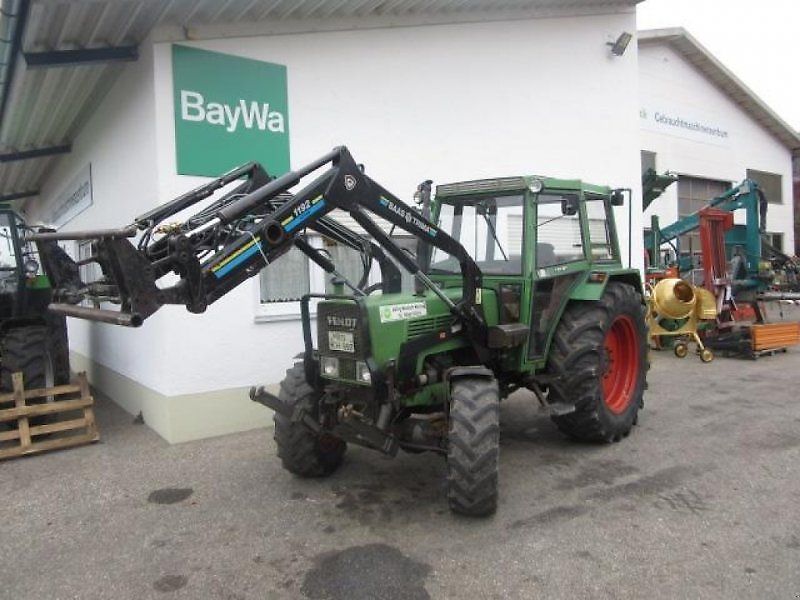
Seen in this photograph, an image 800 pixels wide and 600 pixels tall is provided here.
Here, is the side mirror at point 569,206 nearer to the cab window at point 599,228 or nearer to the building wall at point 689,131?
the cab window at point 599,228

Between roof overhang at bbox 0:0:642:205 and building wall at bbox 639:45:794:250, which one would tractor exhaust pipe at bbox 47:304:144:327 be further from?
building wall at bbox 639:45:794:250

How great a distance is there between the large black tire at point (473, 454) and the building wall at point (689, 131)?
1496 centimetres

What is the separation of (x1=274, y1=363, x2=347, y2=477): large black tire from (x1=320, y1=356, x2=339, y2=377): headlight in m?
0.27

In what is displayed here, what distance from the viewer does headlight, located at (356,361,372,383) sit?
13.8 feet

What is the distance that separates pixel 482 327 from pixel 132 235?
2.58 meters

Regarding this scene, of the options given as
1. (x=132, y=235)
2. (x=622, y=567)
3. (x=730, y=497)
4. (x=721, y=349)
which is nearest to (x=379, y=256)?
(x=132, y=235)

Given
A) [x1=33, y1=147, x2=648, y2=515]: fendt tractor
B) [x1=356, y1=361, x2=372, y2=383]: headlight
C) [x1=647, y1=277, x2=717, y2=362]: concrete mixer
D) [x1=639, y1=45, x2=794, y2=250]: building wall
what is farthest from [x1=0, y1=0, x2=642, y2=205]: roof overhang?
[x1=639, y1=45, x2=794, y2=250]: building wall

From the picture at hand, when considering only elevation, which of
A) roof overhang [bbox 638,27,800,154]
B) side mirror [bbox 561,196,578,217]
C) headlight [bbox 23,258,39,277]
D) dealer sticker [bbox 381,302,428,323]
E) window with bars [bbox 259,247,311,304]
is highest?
roof overhang [bbox 638,27,800,154]

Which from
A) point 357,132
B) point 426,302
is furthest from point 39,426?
point 357,132

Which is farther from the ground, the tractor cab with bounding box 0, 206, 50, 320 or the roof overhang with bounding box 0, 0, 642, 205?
the roof overhang with bounding box 0, 0, 642, 205

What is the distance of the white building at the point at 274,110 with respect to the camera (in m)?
5.98

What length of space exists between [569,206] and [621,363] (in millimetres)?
1836

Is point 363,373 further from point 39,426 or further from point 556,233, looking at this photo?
point 39,426

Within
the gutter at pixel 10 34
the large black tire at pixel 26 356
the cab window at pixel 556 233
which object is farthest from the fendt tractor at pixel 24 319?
the cab window at pixel 556 233
